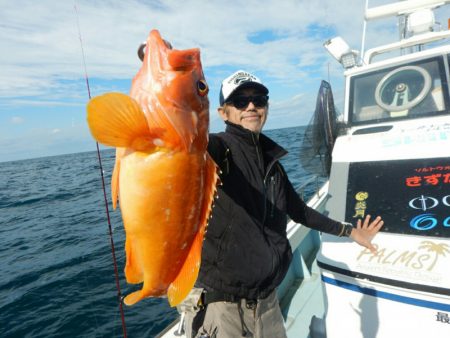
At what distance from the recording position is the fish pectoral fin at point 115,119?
3.62 feet

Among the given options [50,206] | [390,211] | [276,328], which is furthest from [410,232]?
[50,206]

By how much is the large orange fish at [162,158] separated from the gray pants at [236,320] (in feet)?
3.13

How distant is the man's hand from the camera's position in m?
2.72

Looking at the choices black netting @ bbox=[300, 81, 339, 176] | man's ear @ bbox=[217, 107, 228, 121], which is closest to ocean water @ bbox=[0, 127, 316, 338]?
man's ear @ bbox=[217, 107, 228, 121]

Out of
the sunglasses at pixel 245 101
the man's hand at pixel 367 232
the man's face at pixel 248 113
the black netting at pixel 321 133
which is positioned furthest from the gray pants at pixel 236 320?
the black netting at pixel 321 133

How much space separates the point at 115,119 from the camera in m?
1.12

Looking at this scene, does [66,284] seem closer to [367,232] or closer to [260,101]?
A: [367,232]

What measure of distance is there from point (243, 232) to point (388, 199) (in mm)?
1851

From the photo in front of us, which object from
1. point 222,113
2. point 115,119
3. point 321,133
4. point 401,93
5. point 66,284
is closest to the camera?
point 115,119

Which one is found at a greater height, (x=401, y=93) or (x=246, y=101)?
(x=401, y=93)

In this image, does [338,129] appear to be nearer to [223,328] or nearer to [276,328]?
[276,328]

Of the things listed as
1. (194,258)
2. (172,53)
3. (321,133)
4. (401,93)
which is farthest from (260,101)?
(401,93)

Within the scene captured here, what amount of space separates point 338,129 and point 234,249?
11.3 ft

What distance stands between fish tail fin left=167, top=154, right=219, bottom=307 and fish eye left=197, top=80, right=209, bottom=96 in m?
0.31
